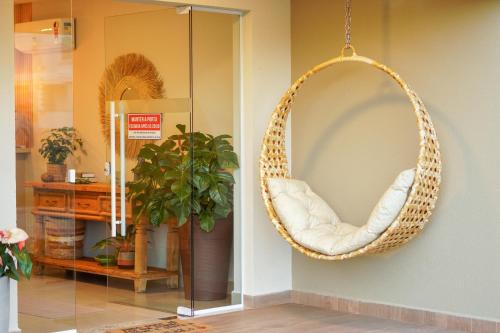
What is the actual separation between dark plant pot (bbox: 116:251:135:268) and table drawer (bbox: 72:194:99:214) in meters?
1.36

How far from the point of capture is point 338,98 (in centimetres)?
711

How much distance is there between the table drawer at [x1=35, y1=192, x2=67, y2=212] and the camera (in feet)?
19.6

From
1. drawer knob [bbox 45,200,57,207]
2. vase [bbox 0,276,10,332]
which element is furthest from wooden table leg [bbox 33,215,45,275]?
vase [bbox 0,276,10,332]

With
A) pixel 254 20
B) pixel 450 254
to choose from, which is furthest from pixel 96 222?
pixel 450 254

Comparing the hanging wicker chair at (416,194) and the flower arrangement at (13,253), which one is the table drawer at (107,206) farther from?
the flower arrangement at (13,253)

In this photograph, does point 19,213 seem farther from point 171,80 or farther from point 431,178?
point 431,178

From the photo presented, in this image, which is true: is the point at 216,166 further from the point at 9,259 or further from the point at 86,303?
the point at 9,259

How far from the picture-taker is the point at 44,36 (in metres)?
6.05

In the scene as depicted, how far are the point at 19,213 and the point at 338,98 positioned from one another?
2711mm

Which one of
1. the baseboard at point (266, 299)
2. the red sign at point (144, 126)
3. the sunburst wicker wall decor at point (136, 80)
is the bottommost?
the baseboard at point (266, 299)

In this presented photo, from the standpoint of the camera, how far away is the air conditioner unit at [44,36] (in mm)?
5938

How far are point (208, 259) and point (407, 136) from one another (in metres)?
1.87

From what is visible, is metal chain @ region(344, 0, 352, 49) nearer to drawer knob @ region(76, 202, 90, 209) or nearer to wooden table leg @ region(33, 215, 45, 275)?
wooden table leg @ region(33, 215, 45, 275)

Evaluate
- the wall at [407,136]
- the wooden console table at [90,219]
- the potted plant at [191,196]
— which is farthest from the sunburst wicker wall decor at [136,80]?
the wall at [407,136]
